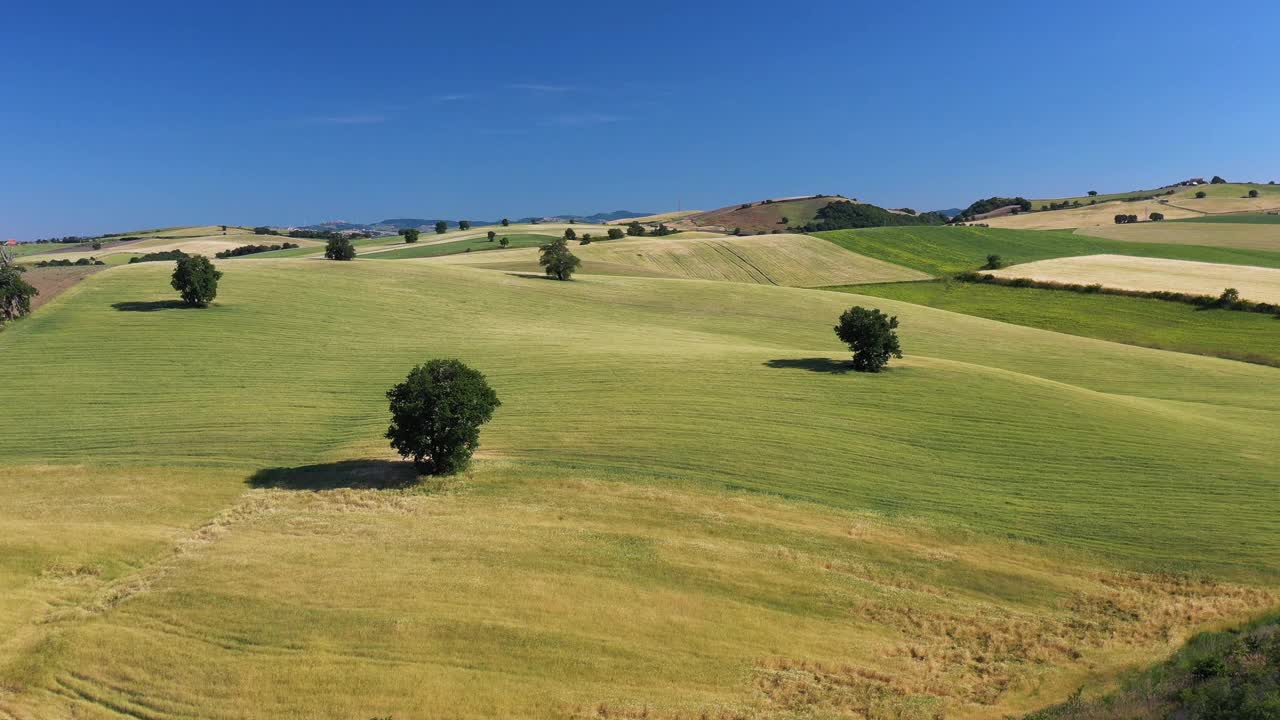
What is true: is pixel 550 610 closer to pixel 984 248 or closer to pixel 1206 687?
pixel 1206 687

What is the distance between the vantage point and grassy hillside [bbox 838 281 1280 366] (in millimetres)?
72500

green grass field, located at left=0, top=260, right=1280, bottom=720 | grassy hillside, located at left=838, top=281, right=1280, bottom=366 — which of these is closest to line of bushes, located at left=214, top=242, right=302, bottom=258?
green grass field, located at left=0, top=260, right=1280, bottom=720

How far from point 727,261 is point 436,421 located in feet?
334

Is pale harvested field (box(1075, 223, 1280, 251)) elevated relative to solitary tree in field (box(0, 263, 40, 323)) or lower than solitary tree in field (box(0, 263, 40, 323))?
elevated

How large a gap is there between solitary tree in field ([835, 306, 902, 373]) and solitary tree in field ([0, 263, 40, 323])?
7108 cm

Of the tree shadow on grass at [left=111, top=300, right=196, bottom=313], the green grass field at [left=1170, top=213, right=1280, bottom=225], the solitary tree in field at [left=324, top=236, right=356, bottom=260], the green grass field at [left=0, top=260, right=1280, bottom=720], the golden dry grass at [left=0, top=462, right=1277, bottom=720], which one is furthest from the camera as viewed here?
the green grass field at [left=1170, top=213, right=1280, bottom=225]

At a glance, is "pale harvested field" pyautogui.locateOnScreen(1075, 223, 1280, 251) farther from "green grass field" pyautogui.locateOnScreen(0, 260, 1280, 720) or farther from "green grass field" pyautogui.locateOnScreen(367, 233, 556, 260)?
"green grass field" pyautogui.locateOnScreen(367, 233, 556, 260)

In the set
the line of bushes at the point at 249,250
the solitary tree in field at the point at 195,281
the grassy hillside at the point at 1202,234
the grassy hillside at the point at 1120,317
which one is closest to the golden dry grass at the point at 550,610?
the solitary tree in field at the point at 195,281

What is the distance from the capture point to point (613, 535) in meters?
28.5

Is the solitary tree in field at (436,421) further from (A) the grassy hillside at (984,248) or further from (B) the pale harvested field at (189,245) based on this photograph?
(B) the pale harvested field at (189,245)

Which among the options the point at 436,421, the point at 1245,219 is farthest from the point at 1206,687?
the point at 1245,219

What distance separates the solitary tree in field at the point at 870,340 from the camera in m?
51.7

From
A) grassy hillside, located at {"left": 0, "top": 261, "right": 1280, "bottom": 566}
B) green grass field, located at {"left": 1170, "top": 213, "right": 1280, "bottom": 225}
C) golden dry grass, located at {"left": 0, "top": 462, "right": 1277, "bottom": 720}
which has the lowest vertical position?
golden dry grass, located at {"left": 0, "top": 462, "right": 1277, "bottom": 720}

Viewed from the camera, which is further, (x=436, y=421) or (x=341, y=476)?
(x=341, y=476)
